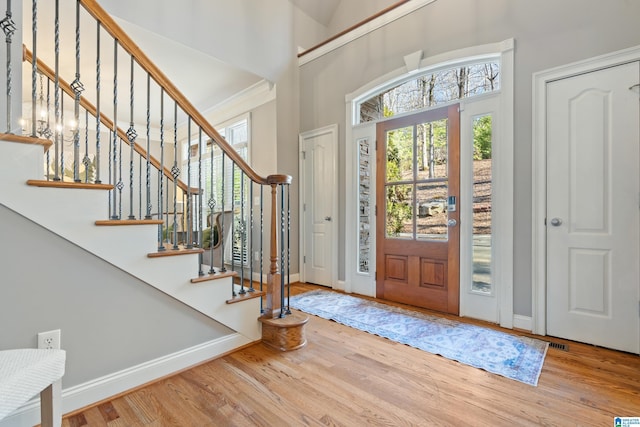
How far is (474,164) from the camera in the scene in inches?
108

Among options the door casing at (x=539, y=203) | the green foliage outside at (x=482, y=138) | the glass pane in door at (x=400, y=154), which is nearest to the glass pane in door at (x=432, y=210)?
the glass pane in door at (x=400, y=154)

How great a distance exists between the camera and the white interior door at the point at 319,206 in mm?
3832

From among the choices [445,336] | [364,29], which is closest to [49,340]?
[445,336]

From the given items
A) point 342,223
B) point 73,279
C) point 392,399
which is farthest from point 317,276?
point 73,279

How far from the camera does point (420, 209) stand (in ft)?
10.1

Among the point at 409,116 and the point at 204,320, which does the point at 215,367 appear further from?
the point at 409,116

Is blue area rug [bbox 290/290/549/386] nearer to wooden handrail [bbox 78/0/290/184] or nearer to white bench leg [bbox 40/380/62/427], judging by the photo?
wooden handrail [bbox 78/0/290/184]

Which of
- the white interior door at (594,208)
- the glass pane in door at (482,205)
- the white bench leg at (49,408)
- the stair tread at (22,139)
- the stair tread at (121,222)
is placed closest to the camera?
the white bench leg at (49,408)

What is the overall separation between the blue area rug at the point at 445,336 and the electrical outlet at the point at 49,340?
75.7 inches

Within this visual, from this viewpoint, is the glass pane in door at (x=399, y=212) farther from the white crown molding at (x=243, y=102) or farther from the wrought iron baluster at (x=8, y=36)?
the wrought iron baluster at (x=8, y=36)

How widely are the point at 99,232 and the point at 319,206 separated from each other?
2.71 meters

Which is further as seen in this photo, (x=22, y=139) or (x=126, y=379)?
(x=126, y=379)

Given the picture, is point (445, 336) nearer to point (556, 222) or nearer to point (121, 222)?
point (556, 222)

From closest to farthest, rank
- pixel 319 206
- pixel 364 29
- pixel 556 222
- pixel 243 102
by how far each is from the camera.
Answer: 1. pixel 556 222
2. pixel 364 29
3. pixel 319 206
4. pixel 243 102
